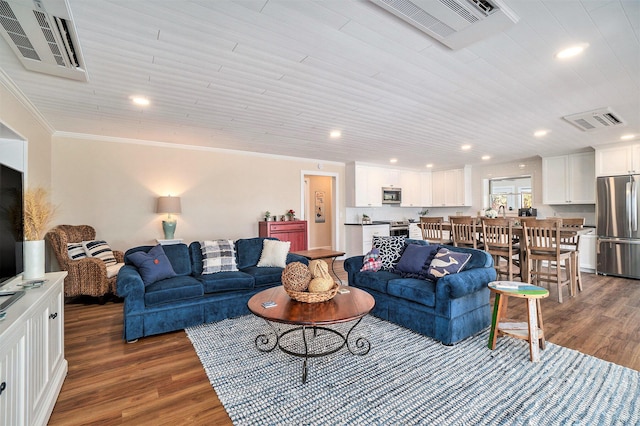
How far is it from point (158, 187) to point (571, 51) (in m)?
5.65

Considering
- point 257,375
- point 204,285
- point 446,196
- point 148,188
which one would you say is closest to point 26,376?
point 257,375

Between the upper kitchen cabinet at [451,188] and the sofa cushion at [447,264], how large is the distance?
550 cm

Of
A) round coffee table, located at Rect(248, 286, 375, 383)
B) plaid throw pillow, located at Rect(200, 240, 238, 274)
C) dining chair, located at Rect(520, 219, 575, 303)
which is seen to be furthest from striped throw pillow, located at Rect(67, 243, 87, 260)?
dining chair, located at Rect(520, 219, 575, 303)

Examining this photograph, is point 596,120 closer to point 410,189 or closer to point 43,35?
point 410,189

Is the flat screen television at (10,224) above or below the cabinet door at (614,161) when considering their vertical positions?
below

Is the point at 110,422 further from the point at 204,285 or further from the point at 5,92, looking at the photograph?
the point at 5,92

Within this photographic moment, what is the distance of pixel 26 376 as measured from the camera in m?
1.52

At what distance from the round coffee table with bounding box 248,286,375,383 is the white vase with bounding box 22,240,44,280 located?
1.48 meters

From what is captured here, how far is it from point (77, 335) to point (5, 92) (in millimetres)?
2424

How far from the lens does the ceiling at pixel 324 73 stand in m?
1.94

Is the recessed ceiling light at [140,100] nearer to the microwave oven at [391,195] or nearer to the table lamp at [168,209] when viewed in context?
the table lamp at [168,209]

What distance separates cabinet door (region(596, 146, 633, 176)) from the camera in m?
5.36

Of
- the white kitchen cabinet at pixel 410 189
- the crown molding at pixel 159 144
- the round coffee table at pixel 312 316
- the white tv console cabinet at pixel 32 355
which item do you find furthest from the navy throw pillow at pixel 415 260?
the white kitchen cabinet at pixel 410 189

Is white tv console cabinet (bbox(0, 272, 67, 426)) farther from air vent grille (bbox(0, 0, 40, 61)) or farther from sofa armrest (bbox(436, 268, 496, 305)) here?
sofa armrest (bbox(436, 268, 496, 305))
